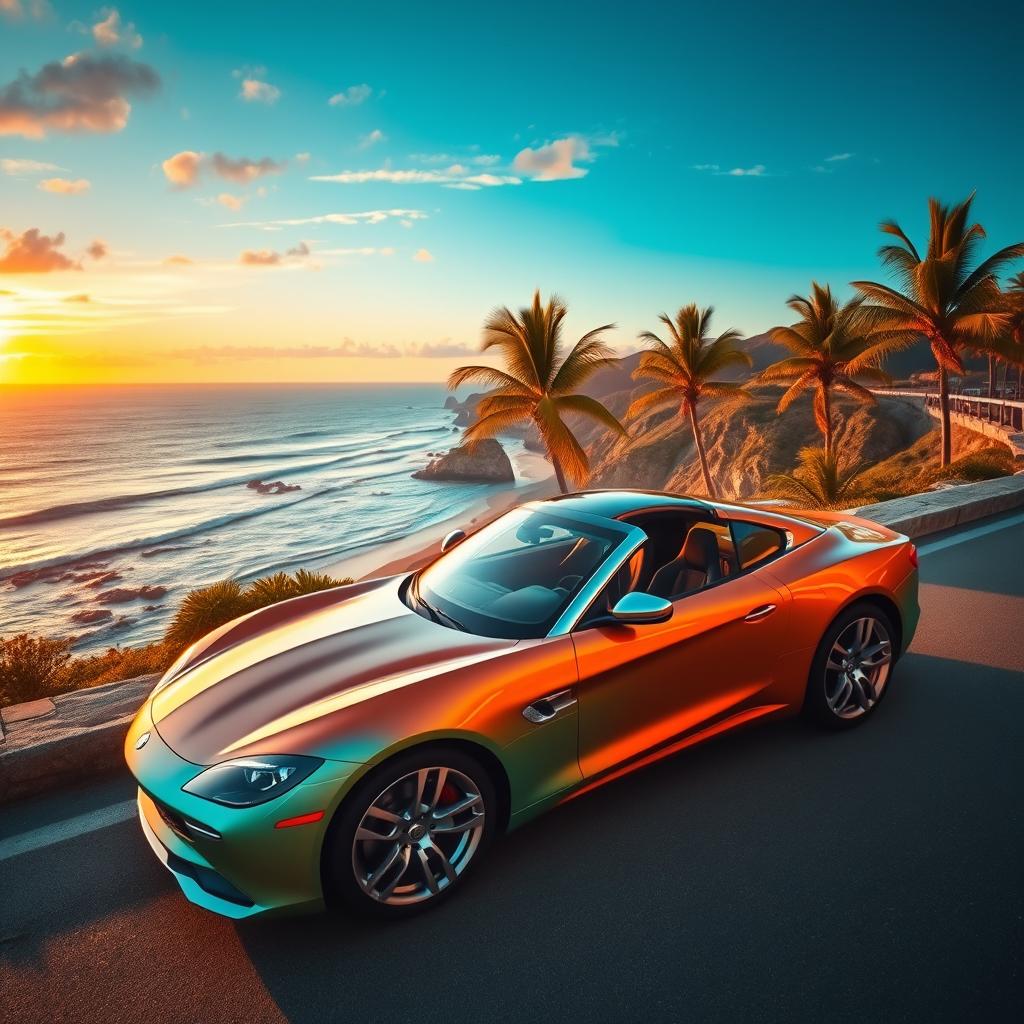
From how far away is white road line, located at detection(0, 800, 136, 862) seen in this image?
3.44 metres

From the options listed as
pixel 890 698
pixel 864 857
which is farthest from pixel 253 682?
pixel 890 698

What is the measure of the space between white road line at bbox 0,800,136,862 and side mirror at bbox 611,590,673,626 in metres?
2.70

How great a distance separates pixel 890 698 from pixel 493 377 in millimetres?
20951

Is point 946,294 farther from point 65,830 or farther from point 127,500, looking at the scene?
point 127,500

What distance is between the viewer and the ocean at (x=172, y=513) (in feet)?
89.5

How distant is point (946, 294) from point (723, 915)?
1171 inches

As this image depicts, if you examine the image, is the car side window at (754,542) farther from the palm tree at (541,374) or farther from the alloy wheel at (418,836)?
the palm tree at (541,374)

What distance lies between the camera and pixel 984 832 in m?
3.28

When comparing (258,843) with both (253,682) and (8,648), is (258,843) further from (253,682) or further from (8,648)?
(8,648)

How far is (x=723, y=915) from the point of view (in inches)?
113

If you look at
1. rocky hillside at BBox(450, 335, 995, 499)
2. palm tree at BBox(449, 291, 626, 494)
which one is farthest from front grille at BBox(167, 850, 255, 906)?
rocky hillside at BBox(450, 335, 995, 499)

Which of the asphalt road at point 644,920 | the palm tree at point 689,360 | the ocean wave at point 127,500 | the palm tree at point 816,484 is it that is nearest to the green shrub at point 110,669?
the asphalt road at point 644,920

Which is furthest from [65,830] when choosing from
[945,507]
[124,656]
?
[945,507]

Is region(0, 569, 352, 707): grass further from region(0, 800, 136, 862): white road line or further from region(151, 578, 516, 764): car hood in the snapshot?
region(151, 578, 516, 764): car hood
